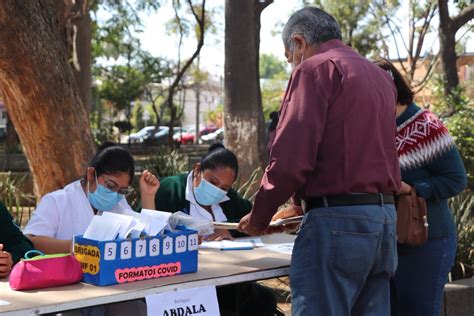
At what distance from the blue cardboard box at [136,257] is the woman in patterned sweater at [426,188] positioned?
108 centimetres

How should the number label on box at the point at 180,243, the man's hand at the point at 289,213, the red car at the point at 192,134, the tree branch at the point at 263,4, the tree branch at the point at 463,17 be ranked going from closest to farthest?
the number label on box at the point at 180,243, the man's hand at the point at 289,213, the tree branch at the point at 263,4, the tree branch at the point at 463,17, the red car at the point at 192,134

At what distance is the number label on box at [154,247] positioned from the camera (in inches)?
120

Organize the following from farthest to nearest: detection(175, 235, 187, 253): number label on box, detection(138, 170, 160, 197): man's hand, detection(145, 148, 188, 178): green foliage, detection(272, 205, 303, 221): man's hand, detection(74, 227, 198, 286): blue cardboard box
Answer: detection(145, 148, 188, 178): green foliage → detection(138, 170, 160, 197): man's hand → detection(272, 205, 303, 221): man's hand → detection(175, 235, 187, 253): number label on box → detection(74, 227, 198, 286): blue cardboard box

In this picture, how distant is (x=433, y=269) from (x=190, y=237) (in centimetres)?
121

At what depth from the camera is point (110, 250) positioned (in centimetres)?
292

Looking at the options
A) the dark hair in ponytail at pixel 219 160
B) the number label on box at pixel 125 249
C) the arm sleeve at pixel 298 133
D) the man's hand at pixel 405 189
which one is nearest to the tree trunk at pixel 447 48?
the dark hair in ponytail at pixel 219 160

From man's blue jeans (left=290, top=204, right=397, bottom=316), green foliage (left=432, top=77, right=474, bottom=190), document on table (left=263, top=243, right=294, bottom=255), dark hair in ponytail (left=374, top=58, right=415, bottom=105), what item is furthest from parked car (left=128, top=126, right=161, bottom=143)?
man's blue jeans (left=290, top=204, right=397, bottom=316)

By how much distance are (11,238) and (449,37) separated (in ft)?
42.3

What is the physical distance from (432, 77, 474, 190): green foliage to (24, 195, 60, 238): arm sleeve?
867cm

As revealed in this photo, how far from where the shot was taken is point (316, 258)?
290 cm

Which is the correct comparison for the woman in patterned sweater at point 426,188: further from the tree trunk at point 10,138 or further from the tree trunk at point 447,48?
the tree trunk at point 10,138

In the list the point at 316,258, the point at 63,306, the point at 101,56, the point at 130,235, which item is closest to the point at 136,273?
the point at 130,235

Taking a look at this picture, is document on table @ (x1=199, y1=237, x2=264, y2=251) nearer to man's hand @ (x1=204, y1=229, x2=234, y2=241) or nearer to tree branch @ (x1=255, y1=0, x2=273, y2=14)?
man's hand @ (x1=204, y1=229, x2=234, y2=241)

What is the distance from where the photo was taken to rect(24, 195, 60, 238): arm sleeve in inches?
149
